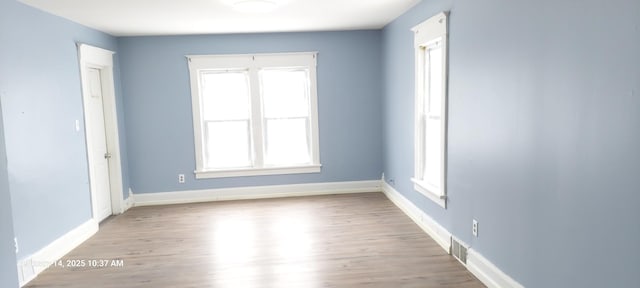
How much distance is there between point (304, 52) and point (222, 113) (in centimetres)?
144

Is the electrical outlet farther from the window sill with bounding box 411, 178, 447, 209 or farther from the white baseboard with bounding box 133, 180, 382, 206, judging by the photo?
the white baseboard with bounding box 133, 180, 382, 206

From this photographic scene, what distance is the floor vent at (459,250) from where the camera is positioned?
10.8ft

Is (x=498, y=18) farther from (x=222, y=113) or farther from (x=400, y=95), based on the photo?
(x=222, y=113)

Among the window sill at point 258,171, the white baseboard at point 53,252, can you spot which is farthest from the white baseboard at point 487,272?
the white baseboard at point 53,252

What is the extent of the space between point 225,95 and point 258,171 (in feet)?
3.85

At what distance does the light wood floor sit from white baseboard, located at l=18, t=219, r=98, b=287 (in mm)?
66

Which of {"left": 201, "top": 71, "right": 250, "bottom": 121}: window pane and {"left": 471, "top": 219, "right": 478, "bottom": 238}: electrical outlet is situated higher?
{"left": 201, "top": 71, "right": 250, "bottom": 121}: window pane

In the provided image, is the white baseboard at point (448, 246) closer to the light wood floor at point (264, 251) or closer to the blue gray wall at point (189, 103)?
the light wood floor at point (264, 251)

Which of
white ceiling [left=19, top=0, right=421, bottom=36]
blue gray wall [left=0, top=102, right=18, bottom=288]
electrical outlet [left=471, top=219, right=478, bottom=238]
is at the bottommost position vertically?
electrical outlet [left=471, top=219, right=478, bottom=238]

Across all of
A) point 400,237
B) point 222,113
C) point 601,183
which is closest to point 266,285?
point 400,237

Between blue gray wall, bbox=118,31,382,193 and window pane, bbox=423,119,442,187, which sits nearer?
window pane, bbox=423,119,442,187

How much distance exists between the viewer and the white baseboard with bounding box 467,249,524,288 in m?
2.71

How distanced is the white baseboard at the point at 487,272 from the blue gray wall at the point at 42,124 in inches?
139

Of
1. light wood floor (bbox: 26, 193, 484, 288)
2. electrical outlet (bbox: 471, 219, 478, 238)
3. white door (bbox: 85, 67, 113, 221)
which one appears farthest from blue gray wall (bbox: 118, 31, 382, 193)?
electrical outlet (bbox: 471, 219, 478, 238)
